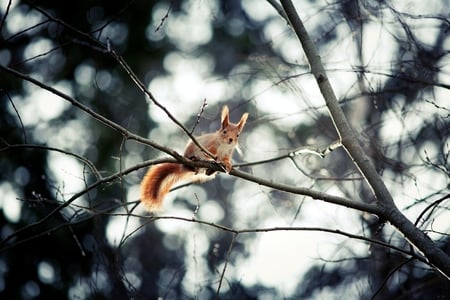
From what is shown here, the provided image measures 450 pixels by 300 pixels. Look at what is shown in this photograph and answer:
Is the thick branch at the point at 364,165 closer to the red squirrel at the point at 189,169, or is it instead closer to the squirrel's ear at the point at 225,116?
the red squirrel at the point at 189,169

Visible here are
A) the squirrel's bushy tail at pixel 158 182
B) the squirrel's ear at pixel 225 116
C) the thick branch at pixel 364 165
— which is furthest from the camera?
the squirrel's ear at pixel 225 116

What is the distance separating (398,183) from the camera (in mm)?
3941

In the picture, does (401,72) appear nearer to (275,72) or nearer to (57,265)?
(275,72)

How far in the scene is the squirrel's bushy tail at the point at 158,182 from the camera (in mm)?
3682

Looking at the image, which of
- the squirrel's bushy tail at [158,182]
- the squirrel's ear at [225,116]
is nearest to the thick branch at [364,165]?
the squirrel's ear at [225,116]

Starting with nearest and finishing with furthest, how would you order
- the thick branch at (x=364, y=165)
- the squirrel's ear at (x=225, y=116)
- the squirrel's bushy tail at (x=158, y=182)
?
1. the thick branch at (x=364, y=165)
2. the squirrel's bushy tail at (x=158, y=182)
3. the squirrel's ear at (x=225, y=116)

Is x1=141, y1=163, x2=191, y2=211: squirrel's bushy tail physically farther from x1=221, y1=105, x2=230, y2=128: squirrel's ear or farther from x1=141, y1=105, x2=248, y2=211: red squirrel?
x1=221, y1=105, x2=230, y2=128: squirrel's ear

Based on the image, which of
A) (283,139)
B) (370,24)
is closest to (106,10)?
(283,139)

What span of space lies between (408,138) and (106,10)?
579cm

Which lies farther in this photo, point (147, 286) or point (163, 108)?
point (147, 286)

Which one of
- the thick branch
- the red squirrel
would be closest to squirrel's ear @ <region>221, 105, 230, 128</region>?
the red squirrel

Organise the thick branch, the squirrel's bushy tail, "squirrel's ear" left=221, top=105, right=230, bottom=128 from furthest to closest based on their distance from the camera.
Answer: "squirrel's ear" left=221, top=105, right=230, bottom=128 < the squirrel's bushy tail < the thick branch

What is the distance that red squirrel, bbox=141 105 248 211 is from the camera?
12.1ft

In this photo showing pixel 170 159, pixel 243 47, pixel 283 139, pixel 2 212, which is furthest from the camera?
pixel 243 47
